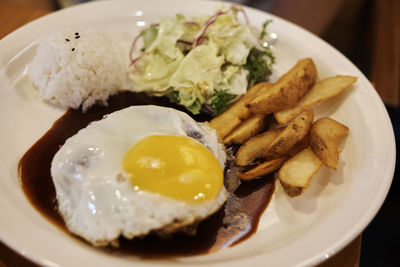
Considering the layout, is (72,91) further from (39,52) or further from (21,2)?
(21,2)

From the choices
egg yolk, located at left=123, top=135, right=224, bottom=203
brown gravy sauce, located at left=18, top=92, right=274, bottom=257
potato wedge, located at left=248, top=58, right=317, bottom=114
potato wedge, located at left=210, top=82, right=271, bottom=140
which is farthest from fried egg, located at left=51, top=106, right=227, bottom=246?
potato wedge, located at left=248, top=58, right=317, bottom=114

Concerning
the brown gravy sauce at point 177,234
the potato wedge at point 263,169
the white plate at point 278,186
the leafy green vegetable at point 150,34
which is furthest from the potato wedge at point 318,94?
the leafy green vegetable at point 150,34

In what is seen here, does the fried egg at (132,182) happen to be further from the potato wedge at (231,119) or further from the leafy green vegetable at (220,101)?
the leafy green vegetable at (220,101)

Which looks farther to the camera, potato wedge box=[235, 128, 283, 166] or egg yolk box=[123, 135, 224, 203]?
potato wedge box=[235, 128, 283, 166]

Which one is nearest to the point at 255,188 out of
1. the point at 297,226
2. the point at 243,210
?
the point at 243,210

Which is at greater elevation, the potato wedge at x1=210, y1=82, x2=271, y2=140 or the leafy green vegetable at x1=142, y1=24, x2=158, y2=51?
the leafy green vegetable at x1=142, y1=24, x2=158, y2=51

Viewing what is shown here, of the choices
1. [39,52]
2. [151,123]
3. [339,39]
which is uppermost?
[39,52]

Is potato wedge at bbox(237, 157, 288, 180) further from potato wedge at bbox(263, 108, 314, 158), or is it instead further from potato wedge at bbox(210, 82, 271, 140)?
potato wedge at bbox(210, 82, 271, 140)
